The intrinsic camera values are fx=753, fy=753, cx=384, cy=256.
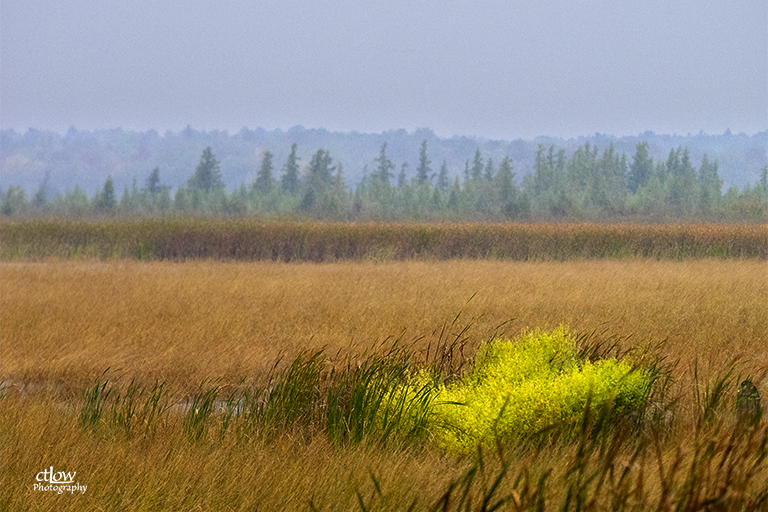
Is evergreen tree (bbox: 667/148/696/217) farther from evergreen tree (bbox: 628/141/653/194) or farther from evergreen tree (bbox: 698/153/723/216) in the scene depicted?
evergreen tree (bbox: 628/141/653/194)

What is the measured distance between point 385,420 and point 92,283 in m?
13.1

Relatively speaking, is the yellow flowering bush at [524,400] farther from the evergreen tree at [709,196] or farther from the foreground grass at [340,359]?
the evergreen tree at [709,196]

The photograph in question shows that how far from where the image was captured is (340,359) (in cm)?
879

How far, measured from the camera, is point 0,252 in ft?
84.2

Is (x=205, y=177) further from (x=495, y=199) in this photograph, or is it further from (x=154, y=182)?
(x=495, y=199)

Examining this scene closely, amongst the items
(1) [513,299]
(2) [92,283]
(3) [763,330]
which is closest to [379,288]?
(1) [513,299]

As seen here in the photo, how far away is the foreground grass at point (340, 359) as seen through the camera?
3.49 m

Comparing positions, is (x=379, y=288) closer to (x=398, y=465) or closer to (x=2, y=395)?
(x=2, y=395)

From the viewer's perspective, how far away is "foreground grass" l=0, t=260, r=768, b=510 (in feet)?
11.5
